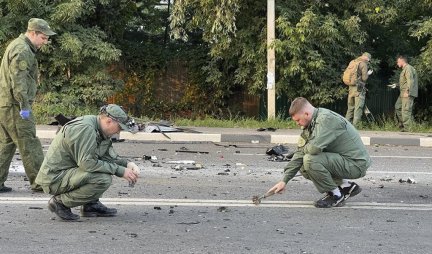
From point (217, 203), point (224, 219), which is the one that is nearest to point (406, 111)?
point (217, 203)

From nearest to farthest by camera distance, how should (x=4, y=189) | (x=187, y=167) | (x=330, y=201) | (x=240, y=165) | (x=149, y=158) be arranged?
(x=330, y=201)
(x=4, y=189)
(x=187, y=167)
(x=240, y=165)
(x=149, y=158)

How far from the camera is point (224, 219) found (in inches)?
256

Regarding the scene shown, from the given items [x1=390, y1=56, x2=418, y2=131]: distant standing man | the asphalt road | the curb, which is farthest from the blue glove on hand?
[x1=390, y1=56, x2=418, y2=131]: distant standing man

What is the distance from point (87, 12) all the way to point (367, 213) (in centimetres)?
1248

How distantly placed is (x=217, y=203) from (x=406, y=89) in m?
10.1

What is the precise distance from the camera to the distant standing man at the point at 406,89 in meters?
16.0

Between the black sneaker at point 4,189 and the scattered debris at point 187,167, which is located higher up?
the black sneaker at point 4,189

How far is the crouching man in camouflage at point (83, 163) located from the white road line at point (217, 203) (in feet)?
3.23

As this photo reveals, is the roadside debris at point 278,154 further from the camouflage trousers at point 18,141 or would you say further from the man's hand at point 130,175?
the man's hand at point 130,175

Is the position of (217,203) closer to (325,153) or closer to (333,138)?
(325,153)

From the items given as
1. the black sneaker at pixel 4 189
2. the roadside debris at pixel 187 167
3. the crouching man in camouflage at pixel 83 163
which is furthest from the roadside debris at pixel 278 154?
the crouching man in camouflage at pixel 83 163

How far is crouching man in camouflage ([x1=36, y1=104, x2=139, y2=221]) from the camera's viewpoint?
19.1ft

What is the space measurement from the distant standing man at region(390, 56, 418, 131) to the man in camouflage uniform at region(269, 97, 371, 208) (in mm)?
9530

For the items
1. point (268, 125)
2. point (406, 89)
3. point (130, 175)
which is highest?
point (130, 175)
